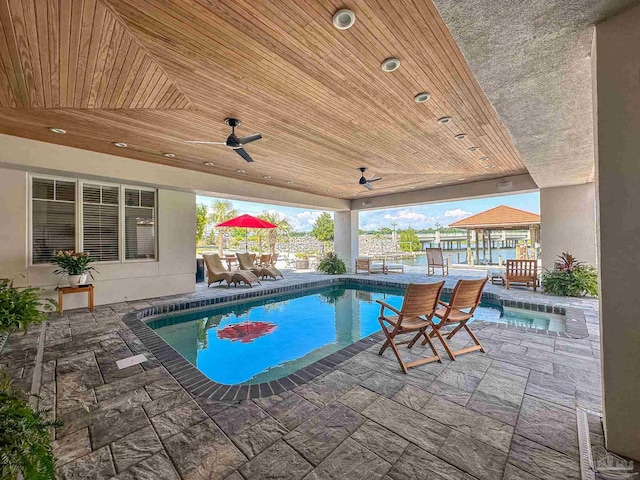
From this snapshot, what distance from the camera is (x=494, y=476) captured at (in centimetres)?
161

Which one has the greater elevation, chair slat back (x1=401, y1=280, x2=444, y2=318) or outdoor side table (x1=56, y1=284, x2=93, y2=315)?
chair slat back (x1=401, y1=280, x2=444, y2=318)

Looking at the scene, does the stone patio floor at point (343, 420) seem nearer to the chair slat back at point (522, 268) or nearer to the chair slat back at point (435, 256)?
the chair slat back at point (522, 268)

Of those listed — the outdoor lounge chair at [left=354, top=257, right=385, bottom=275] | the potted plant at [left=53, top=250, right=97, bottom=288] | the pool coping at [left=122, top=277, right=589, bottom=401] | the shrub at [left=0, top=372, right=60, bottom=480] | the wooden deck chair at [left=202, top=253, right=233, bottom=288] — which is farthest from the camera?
the outdoor lounge chair at [left=354, top=257, right=385, bottom=275]

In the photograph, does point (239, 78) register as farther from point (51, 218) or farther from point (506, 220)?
point (506, 220)

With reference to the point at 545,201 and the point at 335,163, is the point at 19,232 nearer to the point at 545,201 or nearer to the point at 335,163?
the point at 335,163

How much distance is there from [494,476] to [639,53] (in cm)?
271

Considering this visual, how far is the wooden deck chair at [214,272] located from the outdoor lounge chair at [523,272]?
8.08m

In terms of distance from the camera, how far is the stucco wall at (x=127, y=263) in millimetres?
5035

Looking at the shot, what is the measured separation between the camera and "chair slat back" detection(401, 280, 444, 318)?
3098mm

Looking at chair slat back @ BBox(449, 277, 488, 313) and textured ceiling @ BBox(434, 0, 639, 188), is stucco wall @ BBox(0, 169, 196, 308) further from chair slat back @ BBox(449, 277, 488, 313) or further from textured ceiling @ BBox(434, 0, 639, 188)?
textured ceiling @ BBox(434, 0, 639, 188)

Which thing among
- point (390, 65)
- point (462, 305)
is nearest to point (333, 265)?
point (462, 305)

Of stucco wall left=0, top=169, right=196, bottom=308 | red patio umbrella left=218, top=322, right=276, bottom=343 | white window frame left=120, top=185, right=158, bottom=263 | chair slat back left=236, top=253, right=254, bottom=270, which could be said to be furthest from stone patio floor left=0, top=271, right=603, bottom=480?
chair slat back left=236, top=253, right=254, bottom=270

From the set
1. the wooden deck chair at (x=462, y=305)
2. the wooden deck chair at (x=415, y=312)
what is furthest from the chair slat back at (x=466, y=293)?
the wooden deck chair at (x=415, y=312)

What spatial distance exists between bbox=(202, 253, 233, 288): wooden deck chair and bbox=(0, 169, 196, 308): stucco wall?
864 millimetres
